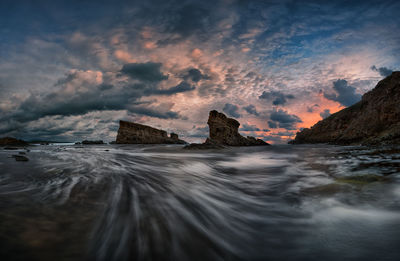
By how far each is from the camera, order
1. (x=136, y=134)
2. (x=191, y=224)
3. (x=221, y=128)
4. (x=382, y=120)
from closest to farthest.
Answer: (x=191, y=224), (x=382, y=120), (x=221, y=128), (x=136, y=134)

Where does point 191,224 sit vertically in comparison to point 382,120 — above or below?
below

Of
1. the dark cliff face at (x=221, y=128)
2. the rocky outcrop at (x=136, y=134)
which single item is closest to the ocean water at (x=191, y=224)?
the dark cliff face at (x=221, y=128)

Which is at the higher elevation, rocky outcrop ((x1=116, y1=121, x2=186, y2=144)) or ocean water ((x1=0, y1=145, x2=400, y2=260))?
rocky outcrop ((x1=116, y1=121, x2=186, y2=144))

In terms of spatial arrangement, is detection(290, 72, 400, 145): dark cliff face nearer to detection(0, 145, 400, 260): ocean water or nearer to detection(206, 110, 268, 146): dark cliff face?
detection(0, 145, 400, 260): ocean water

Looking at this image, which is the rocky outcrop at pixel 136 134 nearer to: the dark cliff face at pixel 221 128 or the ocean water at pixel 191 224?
the dark cliff face at pixel 221 128

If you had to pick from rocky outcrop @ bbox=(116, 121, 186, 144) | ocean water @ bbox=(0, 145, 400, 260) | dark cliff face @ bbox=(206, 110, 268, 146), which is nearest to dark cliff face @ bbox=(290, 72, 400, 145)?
ocean water @ bbox=(0, 145, 400, 260)

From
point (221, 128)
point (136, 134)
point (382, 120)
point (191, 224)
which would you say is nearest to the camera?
point (191, 224)

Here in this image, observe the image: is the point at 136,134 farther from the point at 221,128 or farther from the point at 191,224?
the point at 191,224

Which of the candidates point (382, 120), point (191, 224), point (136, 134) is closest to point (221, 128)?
point (382, 120)

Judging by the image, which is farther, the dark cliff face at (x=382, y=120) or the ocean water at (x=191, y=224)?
the dark cliff face at (x=382, y=120)

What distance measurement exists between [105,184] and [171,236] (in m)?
2.44

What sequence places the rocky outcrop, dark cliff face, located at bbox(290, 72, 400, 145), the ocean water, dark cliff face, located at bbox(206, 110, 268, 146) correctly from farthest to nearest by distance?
the rocky outcrop, dark cliff face, located at bbox(206, 110, 268, 146), dark cliff face, located at bbox(290, 72, 400, 145), the ocean water

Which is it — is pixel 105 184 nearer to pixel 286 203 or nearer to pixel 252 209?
pixel 252 209

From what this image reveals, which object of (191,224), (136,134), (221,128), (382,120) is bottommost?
(191,224)
